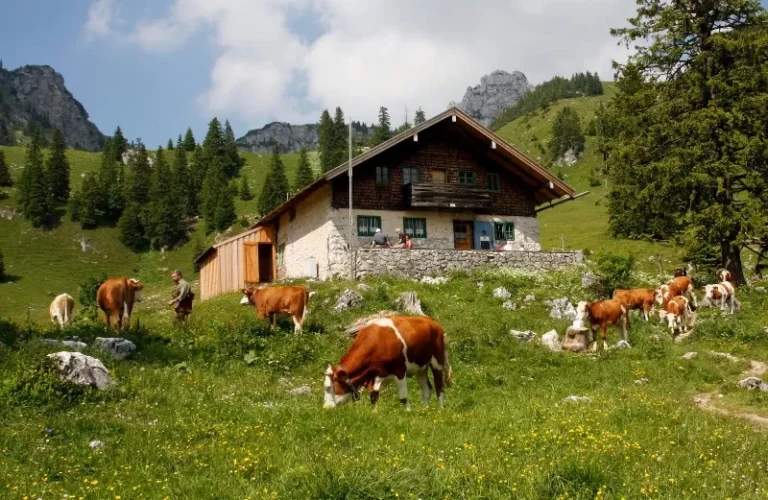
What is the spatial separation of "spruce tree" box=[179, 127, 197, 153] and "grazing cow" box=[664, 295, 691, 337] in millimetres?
171098

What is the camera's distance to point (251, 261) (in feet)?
137

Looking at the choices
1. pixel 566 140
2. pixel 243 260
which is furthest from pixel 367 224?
pixel 566 140

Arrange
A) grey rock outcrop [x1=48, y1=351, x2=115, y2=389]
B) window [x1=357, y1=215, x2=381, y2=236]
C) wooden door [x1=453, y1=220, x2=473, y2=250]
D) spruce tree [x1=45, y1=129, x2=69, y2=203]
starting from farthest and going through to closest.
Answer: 1. spruce tree [x1=45, y1=129, x2=69, y2=203]
2. wooden door [x1=453, y1=220, x2=473, y2=250]
3. window [x1=357, y1=215, x2=381, y2=236]
4. grey rock outcrop [x1=48, y1=351, x2=115, y2=389]

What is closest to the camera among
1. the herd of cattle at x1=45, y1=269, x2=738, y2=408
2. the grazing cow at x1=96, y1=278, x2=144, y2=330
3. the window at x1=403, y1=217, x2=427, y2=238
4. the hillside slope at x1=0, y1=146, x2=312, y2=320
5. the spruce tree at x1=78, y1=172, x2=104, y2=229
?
the herd of cattle at x1=45, y1=269, x2=738, y2=408

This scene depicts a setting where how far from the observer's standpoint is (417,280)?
32344 mm

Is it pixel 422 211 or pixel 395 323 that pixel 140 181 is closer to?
pixel 422 211

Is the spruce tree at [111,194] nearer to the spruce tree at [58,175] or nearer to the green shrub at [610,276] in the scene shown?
the spruce tree at [58,175]

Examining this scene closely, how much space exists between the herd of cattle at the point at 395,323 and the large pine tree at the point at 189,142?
541 ft

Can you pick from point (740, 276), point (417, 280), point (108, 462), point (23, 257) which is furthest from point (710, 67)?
point (23, 257)

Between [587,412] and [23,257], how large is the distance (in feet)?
352

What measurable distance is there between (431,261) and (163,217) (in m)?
96.6

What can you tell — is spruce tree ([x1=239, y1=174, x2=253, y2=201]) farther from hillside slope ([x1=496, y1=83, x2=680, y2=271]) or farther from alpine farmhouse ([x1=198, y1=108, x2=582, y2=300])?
alpine farmhouse ([x1=198, y1=108, x2=582, y2=300])

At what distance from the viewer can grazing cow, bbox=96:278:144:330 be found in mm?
19812

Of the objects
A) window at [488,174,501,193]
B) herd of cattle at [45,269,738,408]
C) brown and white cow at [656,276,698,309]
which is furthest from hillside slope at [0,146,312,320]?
brown and white cow at [656,276,698,309]
